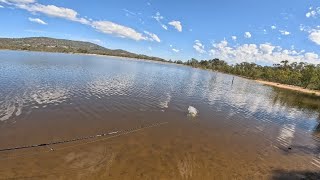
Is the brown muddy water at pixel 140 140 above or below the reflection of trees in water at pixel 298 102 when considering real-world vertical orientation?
above

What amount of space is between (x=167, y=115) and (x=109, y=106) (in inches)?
290

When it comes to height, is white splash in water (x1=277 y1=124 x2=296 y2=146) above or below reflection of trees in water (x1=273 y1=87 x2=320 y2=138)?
above

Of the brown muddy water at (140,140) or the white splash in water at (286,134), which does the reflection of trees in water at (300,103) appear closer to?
the white splash in water at (286,134)

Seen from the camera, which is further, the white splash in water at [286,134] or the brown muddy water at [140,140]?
the white splash in water at [286,134]

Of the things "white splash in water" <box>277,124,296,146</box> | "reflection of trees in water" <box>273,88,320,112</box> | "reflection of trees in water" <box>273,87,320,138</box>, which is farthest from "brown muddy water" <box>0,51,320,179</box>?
"reflection of trees in water" <box>273,88,320,112</box>

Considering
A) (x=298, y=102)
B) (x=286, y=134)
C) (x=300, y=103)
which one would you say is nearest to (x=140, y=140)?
(x=286, y=134)

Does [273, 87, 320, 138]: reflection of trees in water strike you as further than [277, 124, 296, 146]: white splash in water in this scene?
Yes

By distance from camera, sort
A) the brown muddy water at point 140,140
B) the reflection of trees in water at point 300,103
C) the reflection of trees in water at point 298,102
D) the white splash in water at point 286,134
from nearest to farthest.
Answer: the brown muddy water at point 140,140 < the white splash in water at point 286,134 < the reflection of trees in water at point 300,103 < the reflection of trees in water at point 298,102

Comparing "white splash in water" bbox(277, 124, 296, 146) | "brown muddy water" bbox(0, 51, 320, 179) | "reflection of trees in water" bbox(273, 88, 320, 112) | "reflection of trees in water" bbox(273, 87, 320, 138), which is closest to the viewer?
"brown muddy water" bbox(0, 51, 320, 179)

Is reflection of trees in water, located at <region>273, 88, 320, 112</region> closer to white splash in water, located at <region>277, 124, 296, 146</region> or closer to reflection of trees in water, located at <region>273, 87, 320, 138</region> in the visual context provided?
reflection of trees in water, located at <region>273, 87, 320, 138</region>

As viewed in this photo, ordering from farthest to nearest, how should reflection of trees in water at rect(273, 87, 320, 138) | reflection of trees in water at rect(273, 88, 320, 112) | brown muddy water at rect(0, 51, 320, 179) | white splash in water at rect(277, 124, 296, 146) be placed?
reflection of trees in water at rect(273, 88, 320, 112), reflection of trees in water at rect(273, 87, 320, 138), white splash in water at rect(277, 124, 296, 146), brown muddy water at rect(0, 51, 320, 179)

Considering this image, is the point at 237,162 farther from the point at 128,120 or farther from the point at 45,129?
the point at 45,129

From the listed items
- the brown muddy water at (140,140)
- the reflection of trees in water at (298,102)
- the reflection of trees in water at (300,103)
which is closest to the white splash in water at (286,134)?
the brown muddy water at (140,140)

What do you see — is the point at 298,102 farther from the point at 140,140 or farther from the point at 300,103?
the point at 140,140
